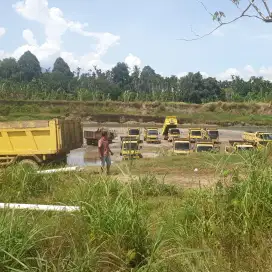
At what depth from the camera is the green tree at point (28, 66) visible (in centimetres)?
11408

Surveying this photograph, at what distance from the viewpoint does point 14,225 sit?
4363mm

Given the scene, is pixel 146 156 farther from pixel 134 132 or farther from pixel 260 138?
pixel 134 132

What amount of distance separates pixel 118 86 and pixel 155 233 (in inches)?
4018

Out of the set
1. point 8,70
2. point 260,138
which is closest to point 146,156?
point 260,138

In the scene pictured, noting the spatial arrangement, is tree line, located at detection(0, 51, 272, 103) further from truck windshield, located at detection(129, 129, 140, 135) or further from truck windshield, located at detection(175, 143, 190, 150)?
truck windshield, located at detection(175, 143, 190, 150)

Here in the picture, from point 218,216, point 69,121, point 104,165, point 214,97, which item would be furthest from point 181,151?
point 214,97

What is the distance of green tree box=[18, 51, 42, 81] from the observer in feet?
374

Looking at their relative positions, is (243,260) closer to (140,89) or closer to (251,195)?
(251,195)

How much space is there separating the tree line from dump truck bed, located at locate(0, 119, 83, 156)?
6247 centimetres

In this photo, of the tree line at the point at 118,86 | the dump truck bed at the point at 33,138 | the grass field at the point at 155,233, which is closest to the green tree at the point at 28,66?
the tree line at the point at 118,86

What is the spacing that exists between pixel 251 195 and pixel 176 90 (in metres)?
93.8

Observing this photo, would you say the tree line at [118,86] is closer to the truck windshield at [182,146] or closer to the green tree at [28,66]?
the green tree at [28,66]

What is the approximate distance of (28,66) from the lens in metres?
119

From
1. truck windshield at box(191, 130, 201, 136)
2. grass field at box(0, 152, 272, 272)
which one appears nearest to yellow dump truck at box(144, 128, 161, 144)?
truck windshield at box(191, 130, 201, 136)
